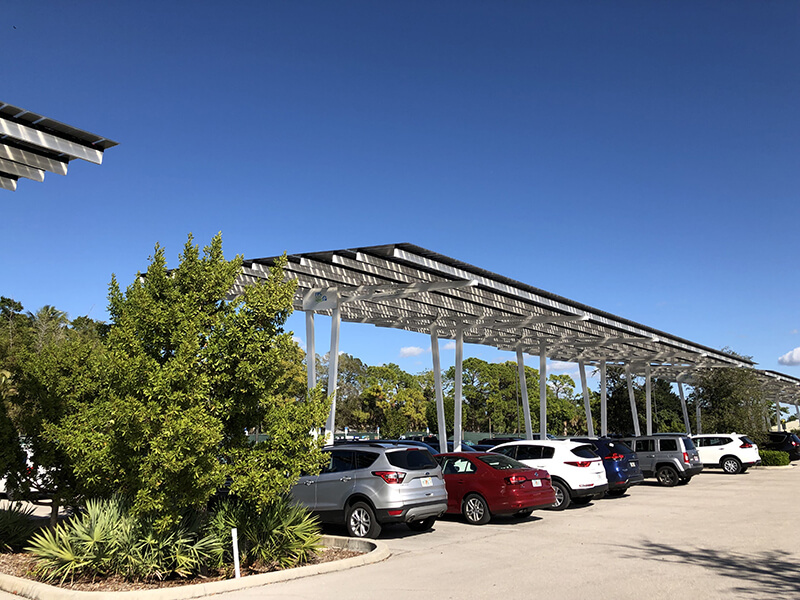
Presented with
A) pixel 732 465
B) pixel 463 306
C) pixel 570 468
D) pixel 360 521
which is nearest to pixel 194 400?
pixel 360 521

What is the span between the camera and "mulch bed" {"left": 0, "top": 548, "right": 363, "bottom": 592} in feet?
26.4

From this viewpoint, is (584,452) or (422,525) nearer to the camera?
(422,525)

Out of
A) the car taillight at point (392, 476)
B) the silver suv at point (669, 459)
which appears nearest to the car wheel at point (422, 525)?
the car taillight at point (392, 476)

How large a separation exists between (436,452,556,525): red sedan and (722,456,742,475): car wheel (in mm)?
17969

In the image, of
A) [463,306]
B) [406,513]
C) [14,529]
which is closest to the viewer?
[14,529]

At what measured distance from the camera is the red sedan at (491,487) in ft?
45.0

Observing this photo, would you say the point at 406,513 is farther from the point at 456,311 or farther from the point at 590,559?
the point at 456,311

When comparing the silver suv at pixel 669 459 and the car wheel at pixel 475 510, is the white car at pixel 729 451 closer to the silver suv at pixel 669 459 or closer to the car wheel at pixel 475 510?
the silver suv at pixel 669 459

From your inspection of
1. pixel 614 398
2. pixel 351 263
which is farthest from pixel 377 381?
pixel 351 263

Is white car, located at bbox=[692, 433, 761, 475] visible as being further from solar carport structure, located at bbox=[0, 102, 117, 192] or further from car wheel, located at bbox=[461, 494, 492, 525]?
→ solar carport structure, located at bbox=[0, 102, 117, 192]

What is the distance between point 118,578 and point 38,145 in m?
5.90

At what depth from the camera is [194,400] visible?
8602mm

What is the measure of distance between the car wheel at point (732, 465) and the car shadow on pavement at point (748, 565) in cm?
2019

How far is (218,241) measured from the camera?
393 inches
